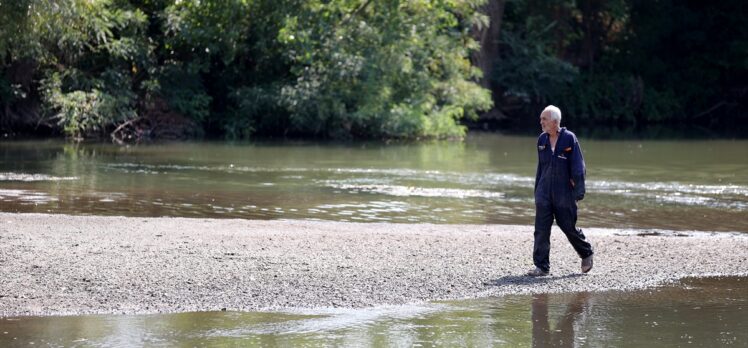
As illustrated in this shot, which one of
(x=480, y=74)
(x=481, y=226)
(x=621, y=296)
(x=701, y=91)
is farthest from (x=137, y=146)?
(x=701, y=91)

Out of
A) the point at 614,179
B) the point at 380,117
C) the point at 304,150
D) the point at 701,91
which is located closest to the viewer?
the point at 614,179

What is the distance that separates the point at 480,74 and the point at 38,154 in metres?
14.7

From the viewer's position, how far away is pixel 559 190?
432 inches

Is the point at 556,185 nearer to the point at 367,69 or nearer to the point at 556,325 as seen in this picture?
the point at 556,325

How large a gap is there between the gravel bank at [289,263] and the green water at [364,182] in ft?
7.46

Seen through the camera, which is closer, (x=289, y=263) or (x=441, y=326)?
(x=441, y=326)

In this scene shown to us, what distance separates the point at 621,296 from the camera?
10.6m

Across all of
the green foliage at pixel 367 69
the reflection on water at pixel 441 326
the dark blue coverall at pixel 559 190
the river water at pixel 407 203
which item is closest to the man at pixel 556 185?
the dark blue coverall at pixel 559 190

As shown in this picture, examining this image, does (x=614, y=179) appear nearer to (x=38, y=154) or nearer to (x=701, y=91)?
(x=38, y=154)

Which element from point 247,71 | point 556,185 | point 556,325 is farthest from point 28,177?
point 247,71

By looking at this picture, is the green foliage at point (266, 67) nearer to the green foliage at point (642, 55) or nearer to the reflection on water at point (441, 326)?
the green foliage at point (642, 55)

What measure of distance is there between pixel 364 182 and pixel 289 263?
10240mm

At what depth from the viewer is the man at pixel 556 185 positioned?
1085 centimetres

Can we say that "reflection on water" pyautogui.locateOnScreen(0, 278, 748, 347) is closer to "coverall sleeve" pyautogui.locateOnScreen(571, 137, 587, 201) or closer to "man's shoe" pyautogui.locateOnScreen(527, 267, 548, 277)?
"man's shoe" pyautogui.locateOnScreen(527, 267, 548, 277)
